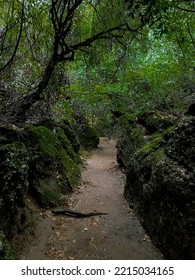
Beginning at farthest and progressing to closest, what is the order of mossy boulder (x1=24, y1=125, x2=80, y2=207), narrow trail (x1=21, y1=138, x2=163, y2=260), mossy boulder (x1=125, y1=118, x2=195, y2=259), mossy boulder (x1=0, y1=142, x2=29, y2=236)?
mossy boulder (x1=24, y1=125, x2=80, y2=207)
narrow trail (x1=21, y1=138, x2=163, y2=260)
mossy boulder (x1=0, y1=142, x2=29, y2=236)
mossy boulder (x1=125, y1=118, x2=195, y2=259)

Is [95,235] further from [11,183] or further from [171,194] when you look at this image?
[11,183]

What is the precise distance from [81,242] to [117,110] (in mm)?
11216

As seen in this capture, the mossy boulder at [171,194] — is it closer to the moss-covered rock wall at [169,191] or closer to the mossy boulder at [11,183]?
the moss-covered rock wall at [169,191]

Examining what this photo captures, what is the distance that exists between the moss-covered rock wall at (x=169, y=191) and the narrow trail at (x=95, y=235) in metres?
0.29

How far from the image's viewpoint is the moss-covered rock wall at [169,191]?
13.3 ft

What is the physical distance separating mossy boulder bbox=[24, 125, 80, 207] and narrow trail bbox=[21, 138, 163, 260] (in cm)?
41

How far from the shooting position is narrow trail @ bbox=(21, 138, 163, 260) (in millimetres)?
4520

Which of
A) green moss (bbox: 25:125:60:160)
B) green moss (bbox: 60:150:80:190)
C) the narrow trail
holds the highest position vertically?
green moss (bbox: 25:125:60:160)

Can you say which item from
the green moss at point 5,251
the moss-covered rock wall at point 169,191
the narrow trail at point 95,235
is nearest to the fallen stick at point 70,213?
the narrow trail at point 95,235

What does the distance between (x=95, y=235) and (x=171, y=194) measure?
1.86m

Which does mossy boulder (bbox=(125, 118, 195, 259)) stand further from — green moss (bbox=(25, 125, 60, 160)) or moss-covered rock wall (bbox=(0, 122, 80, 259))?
green moss (bbox=(25, 125, 60, 160))

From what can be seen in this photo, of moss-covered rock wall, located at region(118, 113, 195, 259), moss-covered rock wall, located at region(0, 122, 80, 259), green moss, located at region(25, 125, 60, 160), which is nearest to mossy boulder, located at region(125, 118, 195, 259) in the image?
moss-covered rock wall, located at region(118, 113, 195, 259)

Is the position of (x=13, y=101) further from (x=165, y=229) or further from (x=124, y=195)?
(x=165, y=229)
